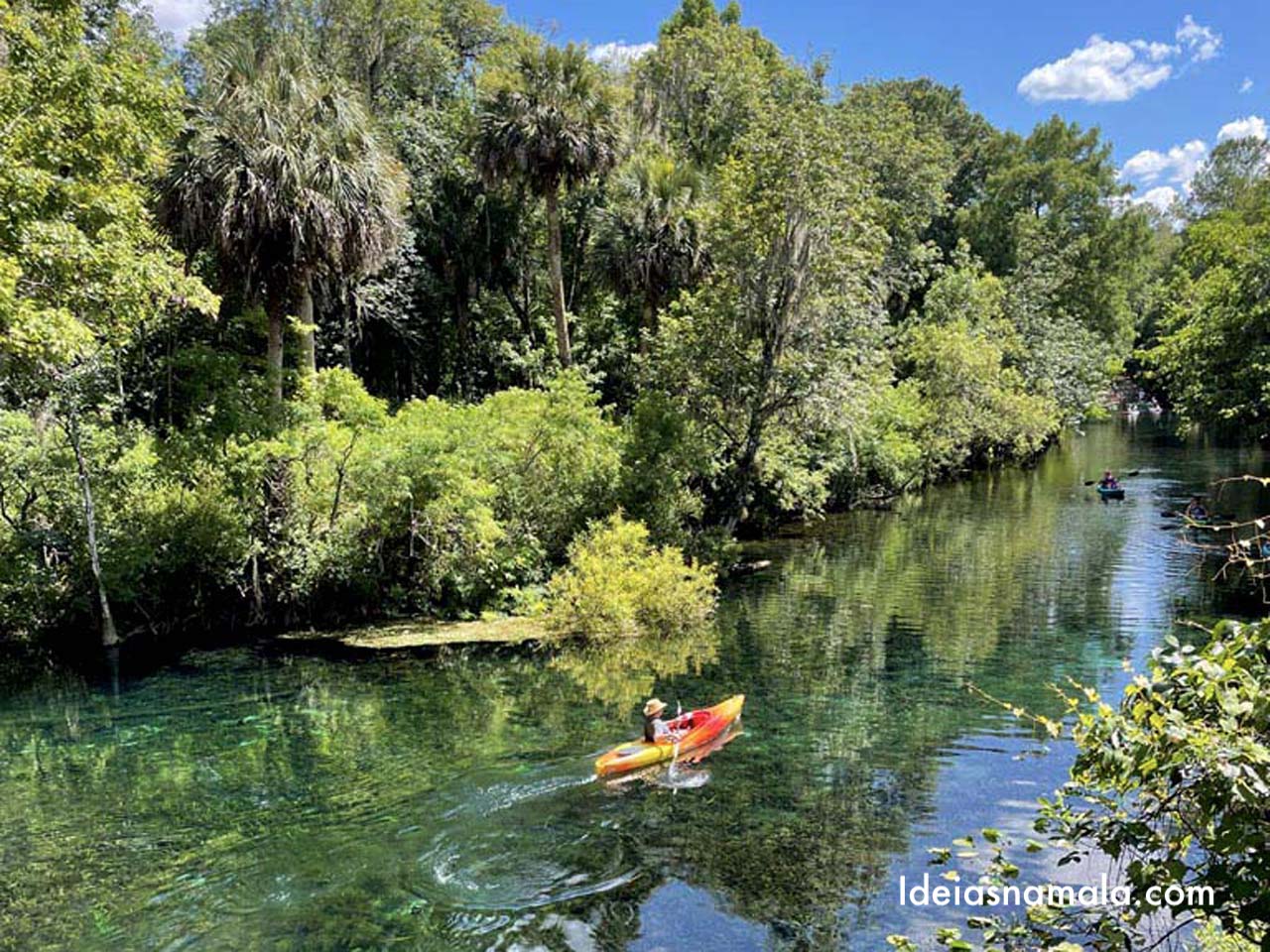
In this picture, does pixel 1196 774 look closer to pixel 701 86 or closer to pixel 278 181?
pixel 278 181

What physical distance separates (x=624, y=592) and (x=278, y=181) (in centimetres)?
1006

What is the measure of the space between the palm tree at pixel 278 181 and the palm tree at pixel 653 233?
36.5ft

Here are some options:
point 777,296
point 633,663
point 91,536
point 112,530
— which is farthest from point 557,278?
point 91,536

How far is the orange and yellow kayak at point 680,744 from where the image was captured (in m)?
10.9

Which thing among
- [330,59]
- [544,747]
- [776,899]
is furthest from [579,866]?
[330,59]

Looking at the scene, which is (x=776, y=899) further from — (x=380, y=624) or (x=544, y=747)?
(x=380, y=624)

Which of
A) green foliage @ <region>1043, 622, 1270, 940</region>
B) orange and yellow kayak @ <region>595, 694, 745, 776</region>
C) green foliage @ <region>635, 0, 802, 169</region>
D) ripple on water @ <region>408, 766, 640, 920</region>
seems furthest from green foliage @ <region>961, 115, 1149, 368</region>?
green foliage @ <region>1043, 622, 1270, 940</region>

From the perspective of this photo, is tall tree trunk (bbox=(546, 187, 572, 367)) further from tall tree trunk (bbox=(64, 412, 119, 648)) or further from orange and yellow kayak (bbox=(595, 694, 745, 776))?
orange and yellow kayak (bbox=(595, 694, 745, 776))

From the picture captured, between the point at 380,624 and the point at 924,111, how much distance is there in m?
56.2

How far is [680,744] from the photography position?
11.4 meters

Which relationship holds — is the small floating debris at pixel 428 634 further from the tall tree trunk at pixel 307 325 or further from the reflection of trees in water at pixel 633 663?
the tall tree trunk at pixel 307 325

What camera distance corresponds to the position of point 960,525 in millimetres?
30734

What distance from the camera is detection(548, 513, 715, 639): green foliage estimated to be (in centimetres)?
1755

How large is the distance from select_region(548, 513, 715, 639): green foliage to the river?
0.68 meters
